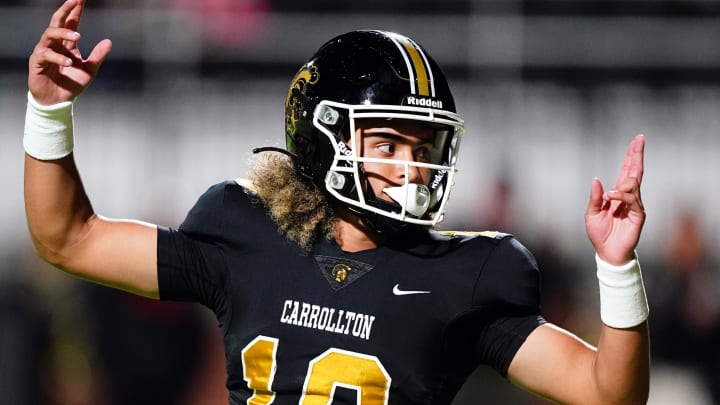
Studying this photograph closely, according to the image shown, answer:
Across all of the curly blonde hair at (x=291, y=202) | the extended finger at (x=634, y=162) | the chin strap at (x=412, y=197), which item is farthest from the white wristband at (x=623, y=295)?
the curly blonde hair at (x=291, y=202)

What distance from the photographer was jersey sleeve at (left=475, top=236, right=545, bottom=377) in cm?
259

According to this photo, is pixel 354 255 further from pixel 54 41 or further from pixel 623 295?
pixel 54 41

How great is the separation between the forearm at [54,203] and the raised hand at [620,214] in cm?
116

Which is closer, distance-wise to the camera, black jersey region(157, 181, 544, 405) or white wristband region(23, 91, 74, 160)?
black jersey region(157, 181, 544, 405)

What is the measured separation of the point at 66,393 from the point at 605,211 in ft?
14.6

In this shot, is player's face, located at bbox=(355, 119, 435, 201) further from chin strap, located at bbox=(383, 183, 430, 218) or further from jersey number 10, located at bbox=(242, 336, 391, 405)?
jersey number 10, located at bbox=(242, 336, 391, 405)

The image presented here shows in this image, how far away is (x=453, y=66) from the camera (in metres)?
7.84

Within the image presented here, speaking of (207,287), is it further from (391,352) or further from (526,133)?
(526,133)

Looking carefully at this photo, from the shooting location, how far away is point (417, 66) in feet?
9.14

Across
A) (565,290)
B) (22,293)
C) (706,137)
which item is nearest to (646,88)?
(706,137)

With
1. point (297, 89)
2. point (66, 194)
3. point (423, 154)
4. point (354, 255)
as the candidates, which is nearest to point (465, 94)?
point (297, 89)

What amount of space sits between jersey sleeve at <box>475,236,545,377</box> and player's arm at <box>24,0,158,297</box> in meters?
0.76

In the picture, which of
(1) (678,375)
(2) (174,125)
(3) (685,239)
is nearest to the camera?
(1) (678,375)

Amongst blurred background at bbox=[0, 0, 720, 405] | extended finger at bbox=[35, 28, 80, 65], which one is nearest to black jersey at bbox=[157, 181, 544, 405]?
extended finger at bbox=[35, 28, 80, 65]
